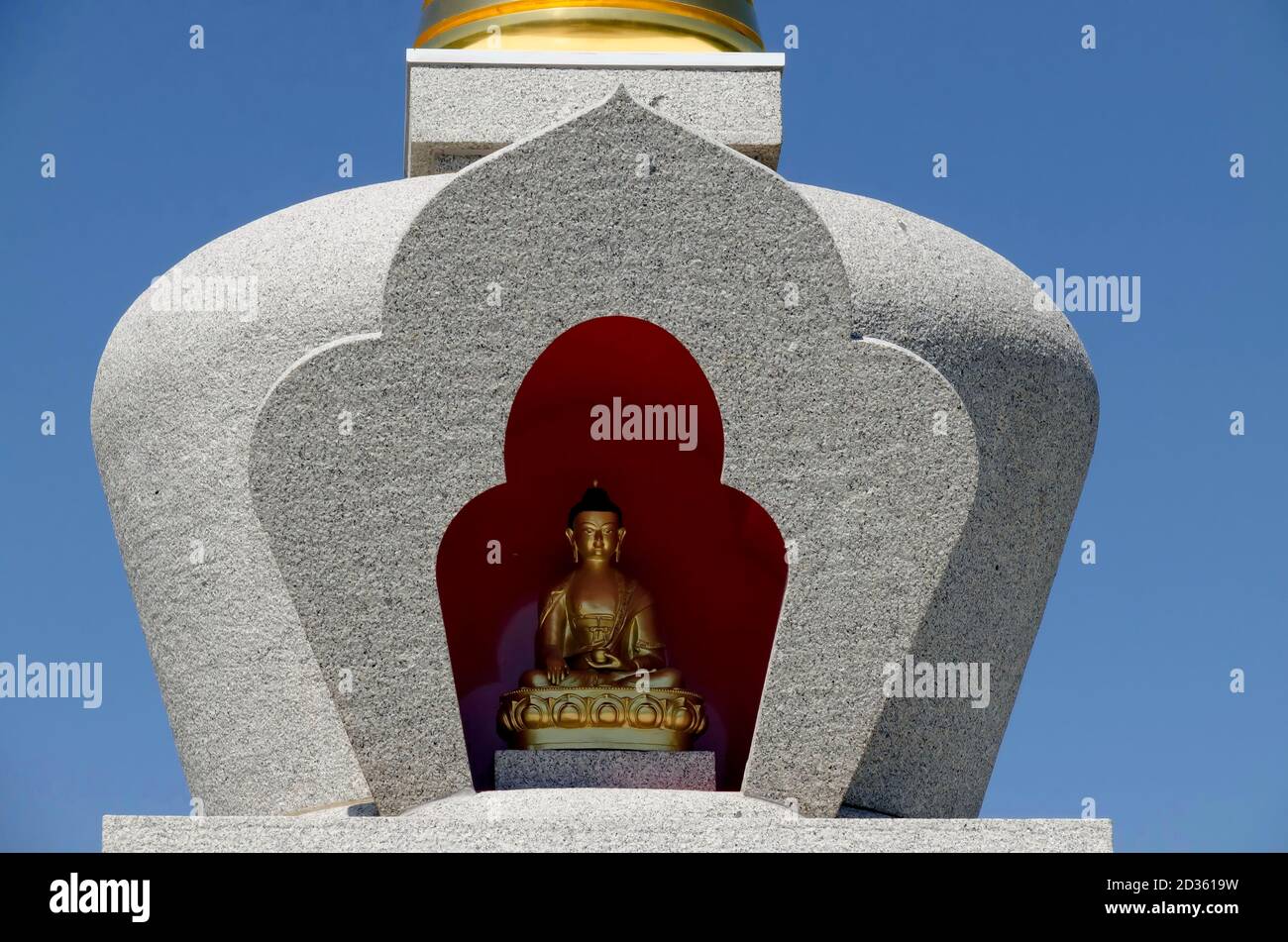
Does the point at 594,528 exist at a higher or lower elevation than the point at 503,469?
lower

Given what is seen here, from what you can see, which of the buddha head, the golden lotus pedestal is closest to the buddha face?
the buddha head

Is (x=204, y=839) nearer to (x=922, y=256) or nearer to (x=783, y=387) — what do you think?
(x=783, y=387)

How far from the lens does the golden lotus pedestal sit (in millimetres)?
13328

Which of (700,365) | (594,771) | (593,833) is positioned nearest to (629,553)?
(594,771)

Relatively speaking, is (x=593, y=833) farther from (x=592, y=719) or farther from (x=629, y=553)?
(x=629, y=553)

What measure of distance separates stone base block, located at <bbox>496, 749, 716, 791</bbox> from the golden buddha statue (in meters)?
0.28

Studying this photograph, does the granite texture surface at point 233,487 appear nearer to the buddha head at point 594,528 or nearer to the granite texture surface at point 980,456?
the buddha head at point 594,528

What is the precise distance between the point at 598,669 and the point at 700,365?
236 centimetres

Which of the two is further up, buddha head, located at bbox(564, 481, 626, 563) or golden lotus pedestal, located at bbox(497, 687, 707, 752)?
buddha head, located at bbox(564, 481, 626, 563)

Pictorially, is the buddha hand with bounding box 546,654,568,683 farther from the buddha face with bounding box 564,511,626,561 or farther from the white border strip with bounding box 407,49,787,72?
the white border strip with bounding box 407,49,787,72

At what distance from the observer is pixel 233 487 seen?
44.4ft

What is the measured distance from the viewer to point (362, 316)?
13398 mm
